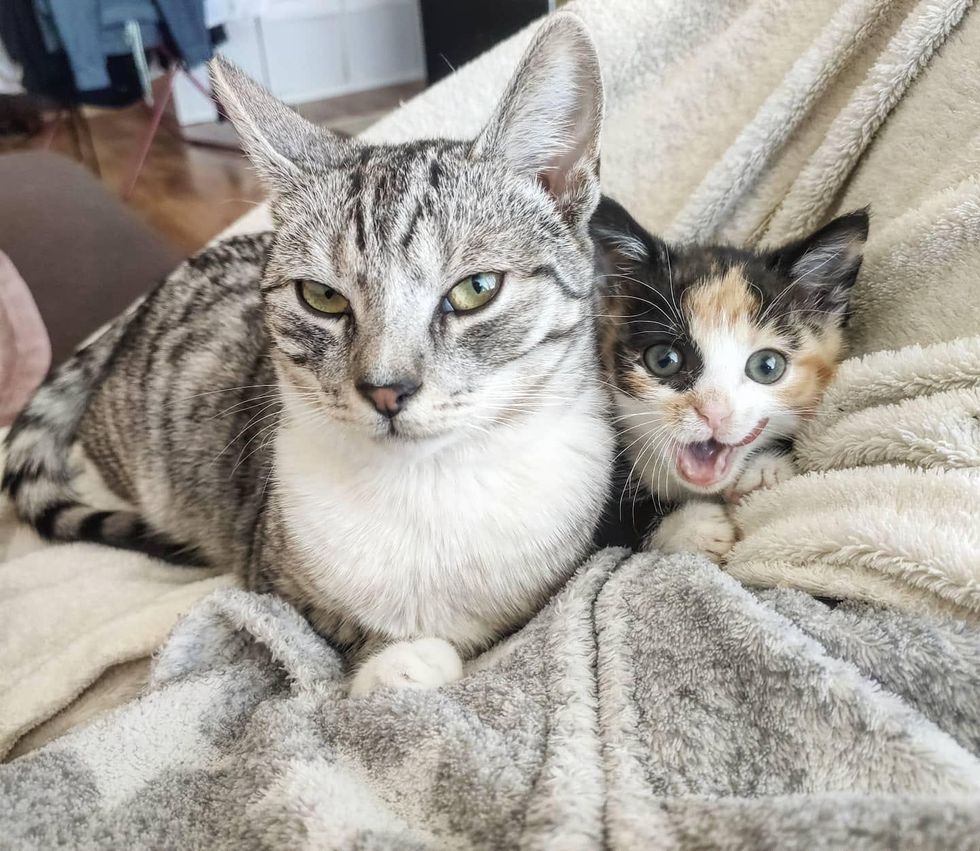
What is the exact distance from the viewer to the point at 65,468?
1505mm

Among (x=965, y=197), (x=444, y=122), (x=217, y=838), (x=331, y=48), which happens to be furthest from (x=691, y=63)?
(x=331, y=48)

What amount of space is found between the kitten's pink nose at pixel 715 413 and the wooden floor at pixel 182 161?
267 cm

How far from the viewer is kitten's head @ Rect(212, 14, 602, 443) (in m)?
0.84

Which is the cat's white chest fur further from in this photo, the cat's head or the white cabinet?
the white cabinet

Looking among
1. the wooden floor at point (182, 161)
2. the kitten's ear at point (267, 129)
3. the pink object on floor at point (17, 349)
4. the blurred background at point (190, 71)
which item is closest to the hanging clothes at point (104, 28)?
the blurred background at point (190, 71)

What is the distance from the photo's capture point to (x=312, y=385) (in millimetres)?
916

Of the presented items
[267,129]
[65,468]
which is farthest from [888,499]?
[65,468]

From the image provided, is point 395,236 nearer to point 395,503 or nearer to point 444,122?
point 395,503

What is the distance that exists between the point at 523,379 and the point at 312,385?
0.24 meters

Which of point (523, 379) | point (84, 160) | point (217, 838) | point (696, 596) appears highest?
point (523, 379)

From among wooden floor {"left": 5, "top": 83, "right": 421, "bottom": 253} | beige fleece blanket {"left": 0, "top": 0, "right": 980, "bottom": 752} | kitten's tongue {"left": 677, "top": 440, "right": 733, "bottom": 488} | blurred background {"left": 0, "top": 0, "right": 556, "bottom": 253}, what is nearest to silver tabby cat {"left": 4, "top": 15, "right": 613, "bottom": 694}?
kitten's tongue {"left": 677, "top": 440, "right": 733, "bottom": 488}

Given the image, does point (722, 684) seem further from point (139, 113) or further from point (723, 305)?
point (139, 113)

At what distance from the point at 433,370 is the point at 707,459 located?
1.37 ft

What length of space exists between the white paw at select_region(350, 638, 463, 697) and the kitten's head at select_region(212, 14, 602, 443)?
25 cm
